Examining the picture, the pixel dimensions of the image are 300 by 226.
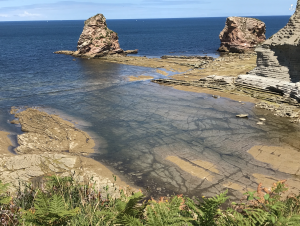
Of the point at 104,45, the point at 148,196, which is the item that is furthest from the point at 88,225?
the point at 104,45

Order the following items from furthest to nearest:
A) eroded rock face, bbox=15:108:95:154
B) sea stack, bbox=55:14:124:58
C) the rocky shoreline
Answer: sea stack, bbox=55:14:124:58, eroded rock face, bbox=15:108:95:154, the rocky shoreline

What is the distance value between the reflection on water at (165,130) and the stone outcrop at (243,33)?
3723cm

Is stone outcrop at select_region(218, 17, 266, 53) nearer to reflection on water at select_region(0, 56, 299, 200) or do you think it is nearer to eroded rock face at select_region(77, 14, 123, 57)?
eroded rock face at select_region(77, 14, 123, 57)

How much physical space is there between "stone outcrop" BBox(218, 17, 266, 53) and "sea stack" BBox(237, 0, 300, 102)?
36498 mm

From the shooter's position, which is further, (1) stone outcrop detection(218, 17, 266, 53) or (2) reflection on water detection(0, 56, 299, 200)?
(1) stone outcrop detection(218, 17, 266, 53)

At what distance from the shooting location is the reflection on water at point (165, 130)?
12844 millimetres

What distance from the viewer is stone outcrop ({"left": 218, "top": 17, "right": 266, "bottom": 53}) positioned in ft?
199

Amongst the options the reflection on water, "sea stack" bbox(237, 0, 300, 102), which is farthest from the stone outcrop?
the reflection on water

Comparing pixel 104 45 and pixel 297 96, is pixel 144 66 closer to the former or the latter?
pixel 104 45

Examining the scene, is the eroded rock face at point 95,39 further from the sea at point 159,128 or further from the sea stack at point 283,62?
the sea stack at point 283,62

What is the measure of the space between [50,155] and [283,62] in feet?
68.9

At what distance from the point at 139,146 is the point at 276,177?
7.44 metres

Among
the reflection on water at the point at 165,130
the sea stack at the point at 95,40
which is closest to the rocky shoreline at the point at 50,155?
the reflection on water at the point at 165,130

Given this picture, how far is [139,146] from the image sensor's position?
1596cm
